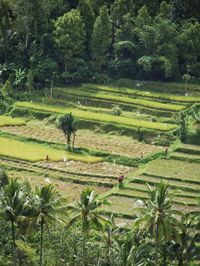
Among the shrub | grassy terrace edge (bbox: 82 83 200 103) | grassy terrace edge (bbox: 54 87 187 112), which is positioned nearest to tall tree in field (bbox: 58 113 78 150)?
the shrub

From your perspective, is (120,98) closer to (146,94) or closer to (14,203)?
(146,94)

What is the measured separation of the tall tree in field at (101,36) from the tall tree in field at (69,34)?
43.5 inches

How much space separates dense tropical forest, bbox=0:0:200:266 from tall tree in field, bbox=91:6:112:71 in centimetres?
9

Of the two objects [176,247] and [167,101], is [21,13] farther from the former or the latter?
[176,247]

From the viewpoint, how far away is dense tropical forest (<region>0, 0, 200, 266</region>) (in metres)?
29.5

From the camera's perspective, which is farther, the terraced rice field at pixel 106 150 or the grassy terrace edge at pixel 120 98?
the grassy terrace edge at pixel 120 98

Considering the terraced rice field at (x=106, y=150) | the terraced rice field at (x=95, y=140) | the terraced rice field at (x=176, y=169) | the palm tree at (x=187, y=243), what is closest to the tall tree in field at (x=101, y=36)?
the terraced rice field at (x=106, y=150)

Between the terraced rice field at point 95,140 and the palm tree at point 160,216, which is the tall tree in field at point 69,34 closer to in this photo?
the terraced rice field at point 95,140

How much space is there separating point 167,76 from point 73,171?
20.9 m

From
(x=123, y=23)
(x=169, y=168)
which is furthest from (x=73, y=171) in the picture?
(x=123, y=23)

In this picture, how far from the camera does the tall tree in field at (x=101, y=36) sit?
6341 centimetres

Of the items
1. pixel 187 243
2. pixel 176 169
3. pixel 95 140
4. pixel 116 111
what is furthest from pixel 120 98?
pixel 187 243

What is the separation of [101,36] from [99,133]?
1419 cm

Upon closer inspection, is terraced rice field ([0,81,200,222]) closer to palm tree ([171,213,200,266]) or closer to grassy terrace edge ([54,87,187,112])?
grassy terrace edge ([54,87,187,112])
